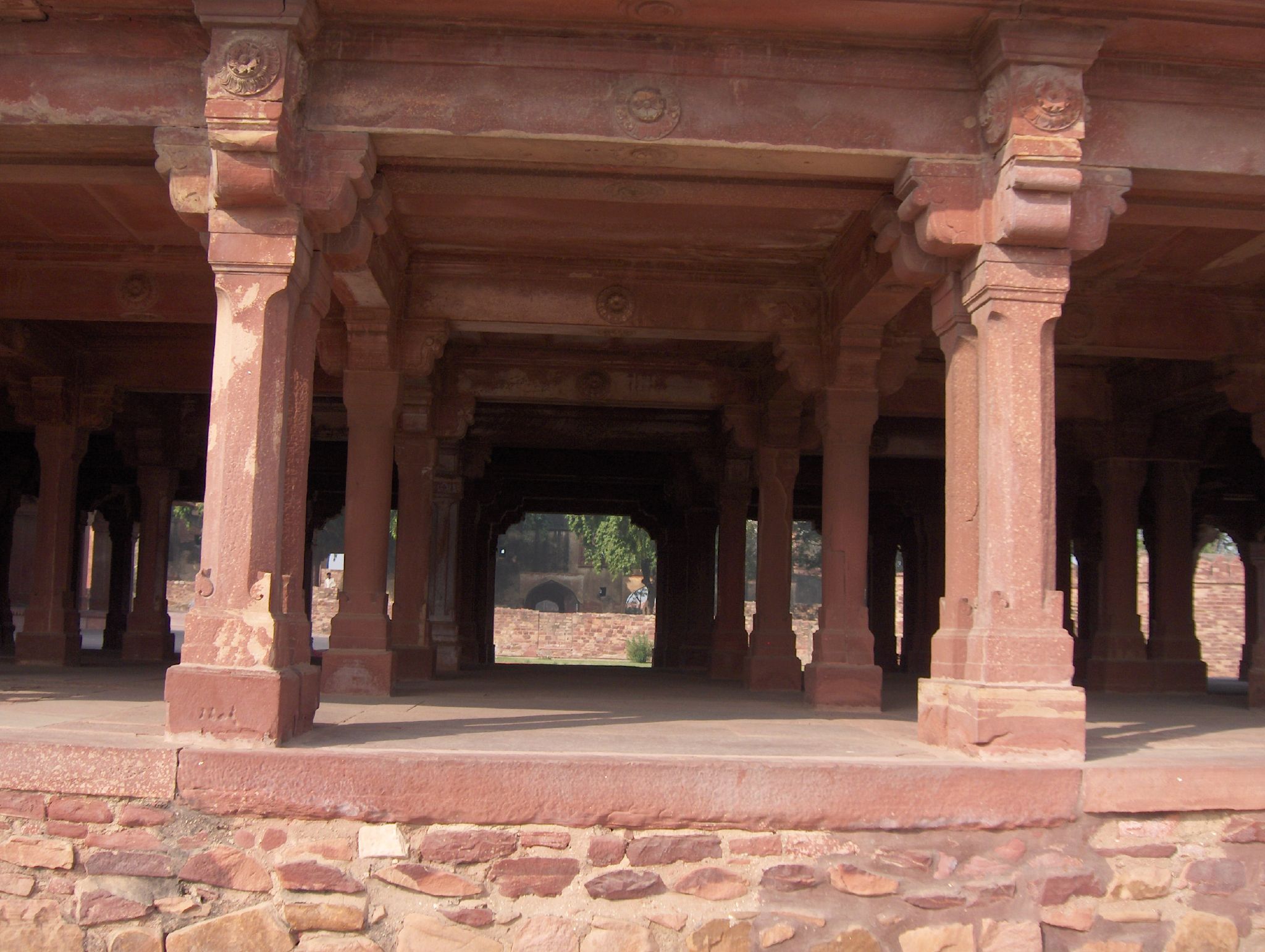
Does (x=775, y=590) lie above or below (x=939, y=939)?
above

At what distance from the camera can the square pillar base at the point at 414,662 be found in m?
9.30

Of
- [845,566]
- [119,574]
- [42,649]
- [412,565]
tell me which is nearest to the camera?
[845,566]

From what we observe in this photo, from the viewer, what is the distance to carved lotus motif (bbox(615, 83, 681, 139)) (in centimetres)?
542

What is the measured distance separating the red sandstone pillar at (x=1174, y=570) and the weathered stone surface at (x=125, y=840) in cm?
890

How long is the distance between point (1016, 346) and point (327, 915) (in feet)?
12.3

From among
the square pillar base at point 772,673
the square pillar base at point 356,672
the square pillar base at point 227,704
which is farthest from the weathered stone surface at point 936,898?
the square pillar base at point 772,673

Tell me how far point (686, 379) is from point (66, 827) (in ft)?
22.6

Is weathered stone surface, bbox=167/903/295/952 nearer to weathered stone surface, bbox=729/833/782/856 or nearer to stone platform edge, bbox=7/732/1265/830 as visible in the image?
stone platform edge, bbox=7/732/1265/830

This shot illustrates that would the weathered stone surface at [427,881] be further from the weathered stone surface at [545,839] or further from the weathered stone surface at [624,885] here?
→ the weathered stone surface at [624,885]

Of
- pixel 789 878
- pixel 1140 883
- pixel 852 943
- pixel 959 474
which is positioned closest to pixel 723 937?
pixel 789 878

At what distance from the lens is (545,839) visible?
4.57 metres

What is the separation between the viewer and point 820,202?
647cm

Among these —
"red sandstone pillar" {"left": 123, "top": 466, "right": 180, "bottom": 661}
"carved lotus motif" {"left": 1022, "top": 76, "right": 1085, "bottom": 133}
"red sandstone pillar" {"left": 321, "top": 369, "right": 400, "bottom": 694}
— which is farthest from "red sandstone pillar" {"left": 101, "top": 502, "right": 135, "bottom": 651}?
"carved lotus motif" {"left": 1022, "top": 76, "right": 1085, "bottom": 133}

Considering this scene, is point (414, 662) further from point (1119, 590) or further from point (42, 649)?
point (1119, 590)
